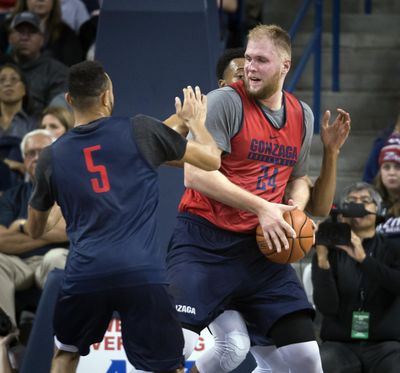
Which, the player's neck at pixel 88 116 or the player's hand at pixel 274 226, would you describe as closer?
the player's neck at pixel 88 116

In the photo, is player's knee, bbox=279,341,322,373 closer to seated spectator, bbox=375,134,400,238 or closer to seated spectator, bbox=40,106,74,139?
seated spectator, bbox=375,134,400,238

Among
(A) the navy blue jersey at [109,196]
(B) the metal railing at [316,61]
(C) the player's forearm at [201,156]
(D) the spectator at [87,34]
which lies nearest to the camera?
(A) the navy blue jersey at [109,196]

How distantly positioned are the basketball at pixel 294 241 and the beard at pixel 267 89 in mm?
663

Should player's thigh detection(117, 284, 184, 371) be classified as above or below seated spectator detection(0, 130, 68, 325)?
above

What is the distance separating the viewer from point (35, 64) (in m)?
→ 11.6

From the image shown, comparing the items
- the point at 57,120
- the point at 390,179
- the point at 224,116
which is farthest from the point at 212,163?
the point at 57,120

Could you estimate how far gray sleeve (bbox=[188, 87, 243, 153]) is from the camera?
673 centimetres

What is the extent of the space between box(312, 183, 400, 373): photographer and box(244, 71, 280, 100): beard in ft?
6.25

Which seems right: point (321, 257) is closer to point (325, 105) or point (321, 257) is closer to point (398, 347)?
point (398, 347)

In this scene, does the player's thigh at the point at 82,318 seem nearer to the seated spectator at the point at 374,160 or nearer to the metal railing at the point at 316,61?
the seated spectator at the point at 374,160

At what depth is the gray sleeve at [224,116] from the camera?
6.73 m

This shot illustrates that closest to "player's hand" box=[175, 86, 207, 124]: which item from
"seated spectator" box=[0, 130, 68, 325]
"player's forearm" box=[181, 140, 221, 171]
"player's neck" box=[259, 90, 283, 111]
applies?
"player's forearm" box=[181, 140, 221, 171]

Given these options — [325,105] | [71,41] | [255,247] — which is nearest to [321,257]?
[255,247]

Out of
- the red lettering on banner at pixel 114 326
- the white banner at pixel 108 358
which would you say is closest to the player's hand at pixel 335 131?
the white banner at pixel 108 358
